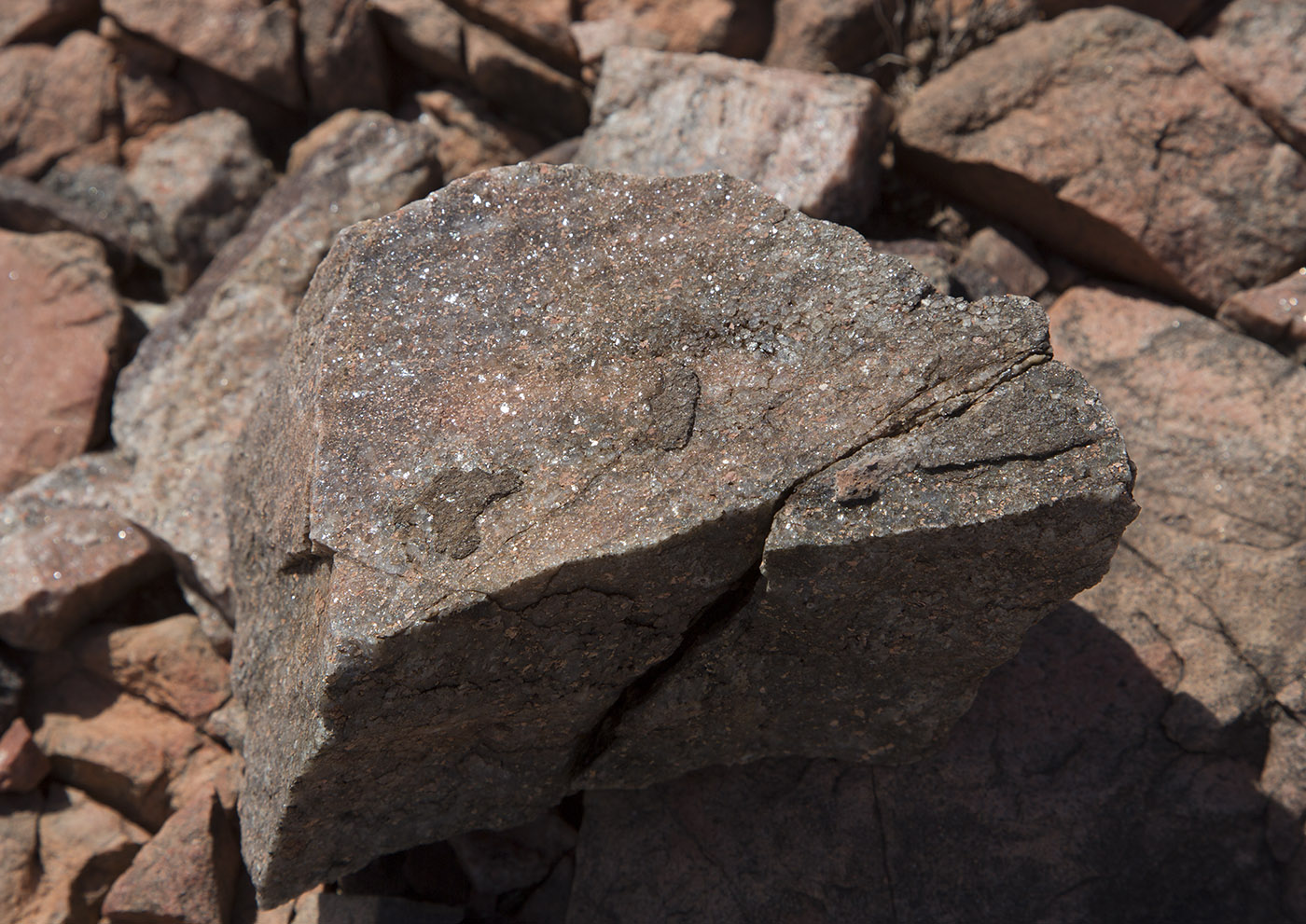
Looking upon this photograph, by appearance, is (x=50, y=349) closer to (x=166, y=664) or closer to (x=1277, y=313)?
(x=166, y=664)

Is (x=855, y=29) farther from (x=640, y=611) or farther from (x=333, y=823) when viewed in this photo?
(x=333, y=823)

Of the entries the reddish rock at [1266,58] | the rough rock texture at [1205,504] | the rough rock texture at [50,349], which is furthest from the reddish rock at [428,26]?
the reddish rock at [1266,58]

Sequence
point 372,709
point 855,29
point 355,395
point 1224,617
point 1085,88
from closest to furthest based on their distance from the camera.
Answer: point 372,709
point 355,395
point 1224,617
point 1085,88
point 855,29

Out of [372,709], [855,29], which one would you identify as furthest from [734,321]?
[855,29]

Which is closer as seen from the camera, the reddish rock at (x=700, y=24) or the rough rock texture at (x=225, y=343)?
the rough rock texture at (x=225, y=343)

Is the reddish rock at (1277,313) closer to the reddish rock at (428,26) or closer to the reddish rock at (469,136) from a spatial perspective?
the reddish rock at (469,136)

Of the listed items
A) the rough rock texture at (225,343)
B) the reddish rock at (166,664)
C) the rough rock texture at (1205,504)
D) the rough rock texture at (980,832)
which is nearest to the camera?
the rough rock texture at (980,832)
